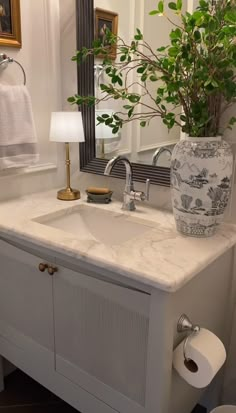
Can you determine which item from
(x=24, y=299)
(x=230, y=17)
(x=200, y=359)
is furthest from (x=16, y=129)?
(x=200, y=359)

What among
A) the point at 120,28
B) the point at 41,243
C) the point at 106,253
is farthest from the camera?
the point at 120,28

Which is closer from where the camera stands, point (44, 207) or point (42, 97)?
point (44, 207)

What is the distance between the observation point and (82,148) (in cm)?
164

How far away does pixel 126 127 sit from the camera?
4.76 feet

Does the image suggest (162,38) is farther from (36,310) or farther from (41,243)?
(36,310)

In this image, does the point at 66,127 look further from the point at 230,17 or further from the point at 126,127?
the point at 230,17

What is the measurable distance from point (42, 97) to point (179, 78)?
812 mm

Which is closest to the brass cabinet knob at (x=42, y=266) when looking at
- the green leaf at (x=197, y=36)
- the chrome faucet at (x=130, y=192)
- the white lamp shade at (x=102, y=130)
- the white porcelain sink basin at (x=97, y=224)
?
the white porcelain sink basin at (x=97, y=224)

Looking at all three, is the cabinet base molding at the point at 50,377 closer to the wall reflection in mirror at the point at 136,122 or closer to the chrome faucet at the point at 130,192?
the chrome faucet at the point at 130,192

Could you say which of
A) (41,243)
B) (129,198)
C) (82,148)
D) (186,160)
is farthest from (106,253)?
(82,148)

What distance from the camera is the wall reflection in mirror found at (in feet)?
4.22

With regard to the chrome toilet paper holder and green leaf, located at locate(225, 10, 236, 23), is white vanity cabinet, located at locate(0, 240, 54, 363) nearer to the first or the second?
the chrome toilet paper holder

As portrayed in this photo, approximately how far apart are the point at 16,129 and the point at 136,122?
497 mm

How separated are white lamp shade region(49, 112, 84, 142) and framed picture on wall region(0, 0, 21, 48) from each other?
34cm
